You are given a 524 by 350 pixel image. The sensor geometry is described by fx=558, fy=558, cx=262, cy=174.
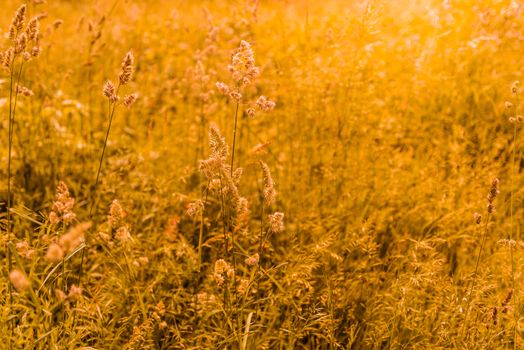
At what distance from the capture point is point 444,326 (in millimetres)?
2066

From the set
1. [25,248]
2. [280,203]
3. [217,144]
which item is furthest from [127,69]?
[280,203]

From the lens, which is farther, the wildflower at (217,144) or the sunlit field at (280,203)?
the sunlit field at (280,203)

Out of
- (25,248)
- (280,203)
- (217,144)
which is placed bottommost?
(280,203)

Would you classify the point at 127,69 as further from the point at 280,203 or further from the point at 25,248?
the point at 280,203

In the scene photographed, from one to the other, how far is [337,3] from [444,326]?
6.10 metres

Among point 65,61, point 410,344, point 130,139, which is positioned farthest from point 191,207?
point 65,61

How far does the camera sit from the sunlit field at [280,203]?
6.25ft

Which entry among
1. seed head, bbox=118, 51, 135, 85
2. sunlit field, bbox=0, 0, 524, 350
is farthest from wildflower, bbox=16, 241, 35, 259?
seed head, bbox=118, 51, 135, 85

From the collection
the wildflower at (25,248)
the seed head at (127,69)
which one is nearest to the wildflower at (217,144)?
the seed head at (127,69)

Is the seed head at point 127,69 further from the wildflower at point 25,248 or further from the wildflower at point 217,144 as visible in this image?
the wildflower at point 25,248

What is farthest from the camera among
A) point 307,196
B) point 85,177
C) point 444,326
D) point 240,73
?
point 85,177

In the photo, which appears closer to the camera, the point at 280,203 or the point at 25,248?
the point at 25,248

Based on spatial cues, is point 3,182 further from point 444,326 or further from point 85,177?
point 444,326

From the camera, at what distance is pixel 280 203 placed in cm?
303
